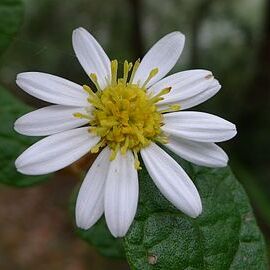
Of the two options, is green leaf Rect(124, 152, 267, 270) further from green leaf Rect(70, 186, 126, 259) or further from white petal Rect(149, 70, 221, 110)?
green leaf Rect(70, 186, 126, 259)

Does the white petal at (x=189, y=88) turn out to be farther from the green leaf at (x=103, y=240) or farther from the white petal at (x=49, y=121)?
the green leaf at (x=103, y=240)

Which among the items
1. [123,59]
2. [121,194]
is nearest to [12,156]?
[121,194]

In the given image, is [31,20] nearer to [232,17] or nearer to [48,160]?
[232,17]

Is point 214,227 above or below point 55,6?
above

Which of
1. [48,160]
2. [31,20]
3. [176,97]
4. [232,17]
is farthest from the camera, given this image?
[31,20]

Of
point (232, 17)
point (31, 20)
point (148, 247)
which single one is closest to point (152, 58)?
point (148, 247)

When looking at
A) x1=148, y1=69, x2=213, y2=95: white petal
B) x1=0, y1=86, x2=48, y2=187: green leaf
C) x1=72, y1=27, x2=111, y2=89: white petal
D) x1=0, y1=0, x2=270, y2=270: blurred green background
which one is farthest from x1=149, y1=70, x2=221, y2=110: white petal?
x1=0, y1=0, x2=270, y2=270: blurred green background

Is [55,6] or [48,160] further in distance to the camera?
[55,6]

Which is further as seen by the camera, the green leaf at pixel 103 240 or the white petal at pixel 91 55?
the green leaf at pixel 103 240

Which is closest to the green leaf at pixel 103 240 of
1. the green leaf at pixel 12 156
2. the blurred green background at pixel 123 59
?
the green leaf at pixel 12 156
